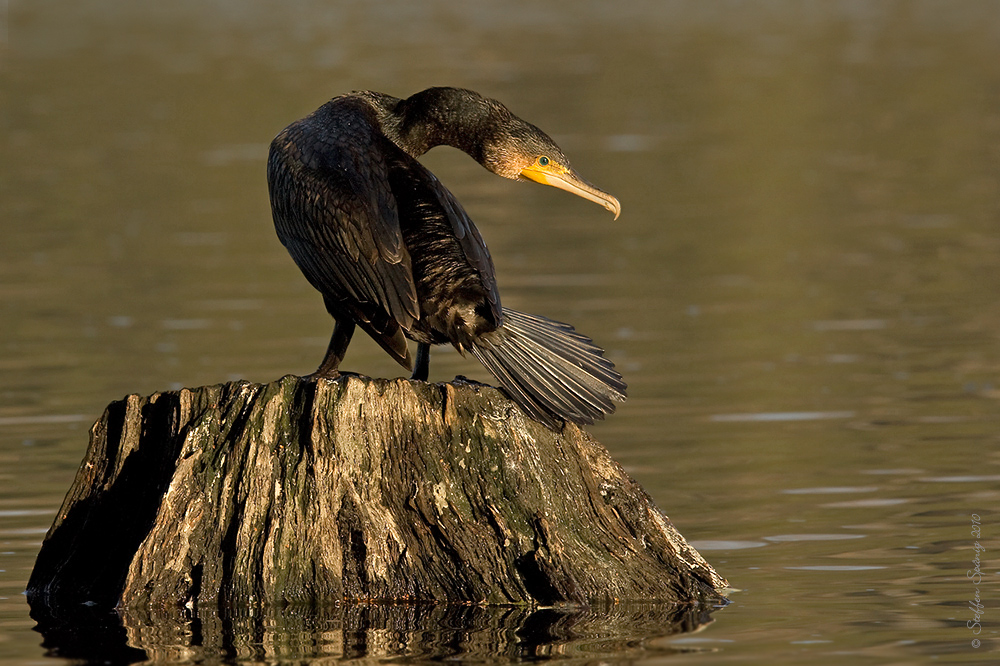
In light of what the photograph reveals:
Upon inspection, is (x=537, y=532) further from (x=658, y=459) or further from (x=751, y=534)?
(x=658, y=459)

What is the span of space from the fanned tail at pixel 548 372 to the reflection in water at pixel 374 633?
64 cm

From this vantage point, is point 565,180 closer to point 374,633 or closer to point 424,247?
point 424,247

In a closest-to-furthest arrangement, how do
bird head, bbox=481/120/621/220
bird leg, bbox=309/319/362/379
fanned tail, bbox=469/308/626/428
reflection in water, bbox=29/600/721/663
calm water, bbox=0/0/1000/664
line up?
reflection in water, bbox=29/600/721/663 < calm water, bbox=0/0/1000/664 < fanned tail, bbox=469/308/626/428 < bird head, bbox=481/120/621/220 < bird leg, bbox=309/319/362/379

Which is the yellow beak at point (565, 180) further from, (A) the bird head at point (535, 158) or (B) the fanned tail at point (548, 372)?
(B) the fanned tail at point (548, 372)

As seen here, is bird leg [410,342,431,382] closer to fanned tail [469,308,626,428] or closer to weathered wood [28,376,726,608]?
fanned tail [469,308,626,428]

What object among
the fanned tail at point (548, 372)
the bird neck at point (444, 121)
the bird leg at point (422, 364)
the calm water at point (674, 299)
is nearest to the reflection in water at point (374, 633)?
the calm water at point (674, 299)

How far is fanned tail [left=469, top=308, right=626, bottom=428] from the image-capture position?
5500 millimetres

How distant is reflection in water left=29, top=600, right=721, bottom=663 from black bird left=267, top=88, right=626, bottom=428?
670 millimetres

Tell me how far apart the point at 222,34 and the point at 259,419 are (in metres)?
35.0

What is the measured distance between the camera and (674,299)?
11.9 metres

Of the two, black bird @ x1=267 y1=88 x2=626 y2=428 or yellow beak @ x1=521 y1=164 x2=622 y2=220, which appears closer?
black bird @ x1=267 y1=88 x2=626 y2=428

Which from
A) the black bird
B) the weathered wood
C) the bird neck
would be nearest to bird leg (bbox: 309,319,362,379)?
the black bird

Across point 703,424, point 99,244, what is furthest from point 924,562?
point 99,244

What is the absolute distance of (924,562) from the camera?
589 cm
